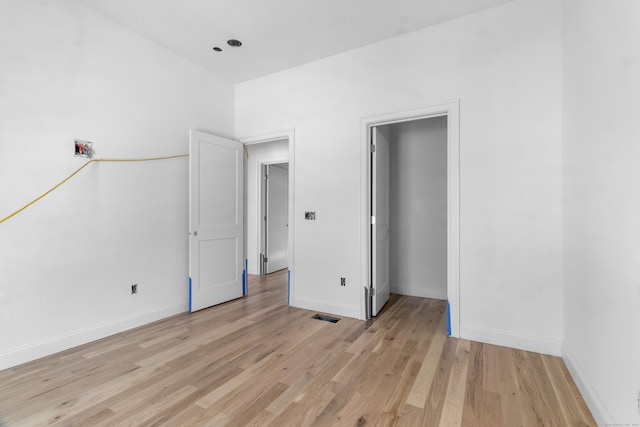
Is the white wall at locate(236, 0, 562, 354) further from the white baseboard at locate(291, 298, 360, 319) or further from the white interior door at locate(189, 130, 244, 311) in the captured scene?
the white interior door at locate(189, 130, 244, 311)

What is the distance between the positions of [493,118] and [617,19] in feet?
3.83

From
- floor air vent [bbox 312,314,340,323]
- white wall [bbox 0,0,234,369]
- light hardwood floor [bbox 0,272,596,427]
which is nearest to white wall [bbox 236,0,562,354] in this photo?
floor air vent [bbox 312,314,340,323]

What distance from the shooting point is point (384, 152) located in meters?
3.67

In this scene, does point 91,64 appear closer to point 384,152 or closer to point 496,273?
point 384,152

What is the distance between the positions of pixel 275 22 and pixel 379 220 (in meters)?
2.27

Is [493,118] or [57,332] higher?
[493,118]

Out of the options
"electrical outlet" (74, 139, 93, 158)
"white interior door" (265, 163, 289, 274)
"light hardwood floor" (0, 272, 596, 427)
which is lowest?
"light hardwood floor" (0, 272, 596, 427)

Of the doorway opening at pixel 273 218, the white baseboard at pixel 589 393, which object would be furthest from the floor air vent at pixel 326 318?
the doorway opening at pixel 273 218

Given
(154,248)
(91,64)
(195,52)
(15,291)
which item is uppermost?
(195,52)

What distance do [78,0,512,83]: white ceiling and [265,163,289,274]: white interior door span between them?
2594 millimetres

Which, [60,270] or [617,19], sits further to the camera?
[60,270]

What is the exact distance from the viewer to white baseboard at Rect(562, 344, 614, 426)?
154 cm

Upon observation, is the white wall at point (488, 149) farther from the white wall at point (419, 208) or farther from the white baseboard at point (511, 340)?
the white wall at point (419, 208)

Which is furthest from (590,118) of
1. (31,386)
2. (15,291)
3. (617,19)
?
(15,291)
